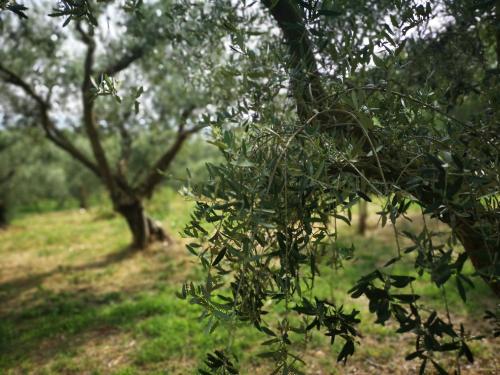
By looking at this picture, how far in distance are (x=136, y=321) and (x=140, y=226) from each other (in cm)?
498

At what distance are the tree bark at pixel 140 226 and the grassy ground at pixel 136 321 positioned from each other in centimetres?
36

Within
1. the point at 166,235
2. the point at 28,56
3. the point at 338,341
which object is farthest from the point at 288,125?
the point at 166,235

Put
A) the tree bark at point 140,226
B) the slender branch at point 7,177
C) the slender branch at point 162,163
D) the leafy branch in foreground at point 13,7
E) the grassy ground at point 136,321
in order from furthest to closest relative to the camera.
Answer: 1. the slender branch at point 7,177
2. the tree bark at point 140,226
3. the slender branch at point 162,163
4. the grassy ground at point 136,321
5. the leafy branch in foreground at point 13,7

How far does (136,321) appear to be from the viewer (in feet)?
21.1

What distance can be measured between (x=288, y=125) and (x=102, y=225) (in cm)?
1674

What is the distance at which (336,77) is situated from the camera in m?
2.69

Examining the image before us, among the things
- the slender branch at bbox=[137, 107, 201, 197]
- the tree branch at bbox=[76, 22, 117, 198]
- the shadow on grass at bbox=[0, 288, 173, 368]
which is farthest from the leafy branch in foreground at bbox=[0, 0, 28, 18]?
the slender branch at bbox=[137, 107, 201, 197]

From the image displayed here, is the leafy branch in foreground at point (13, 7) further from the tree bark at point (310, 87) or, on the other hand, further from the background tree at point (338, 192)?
the tree bark at point (310, 87)

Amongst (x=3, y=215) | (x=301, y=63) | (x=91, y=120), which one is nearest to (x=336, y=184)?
(x=301, y=63)

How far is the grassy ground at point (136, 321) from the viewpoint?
4.89 metres

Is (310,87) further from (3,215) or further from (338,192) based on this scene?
(3,215)

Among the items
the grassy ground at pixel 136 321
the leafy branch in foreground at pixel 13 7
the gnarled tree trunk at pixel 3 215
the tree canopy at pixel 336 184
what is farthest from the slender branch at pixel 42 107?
the gnarled tree trunk at pixel 3 215

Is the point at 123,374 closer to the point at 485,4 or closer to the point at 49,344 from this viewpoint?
the point at 49,344

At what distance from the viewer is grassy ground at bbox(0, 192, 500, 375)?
192 inches
